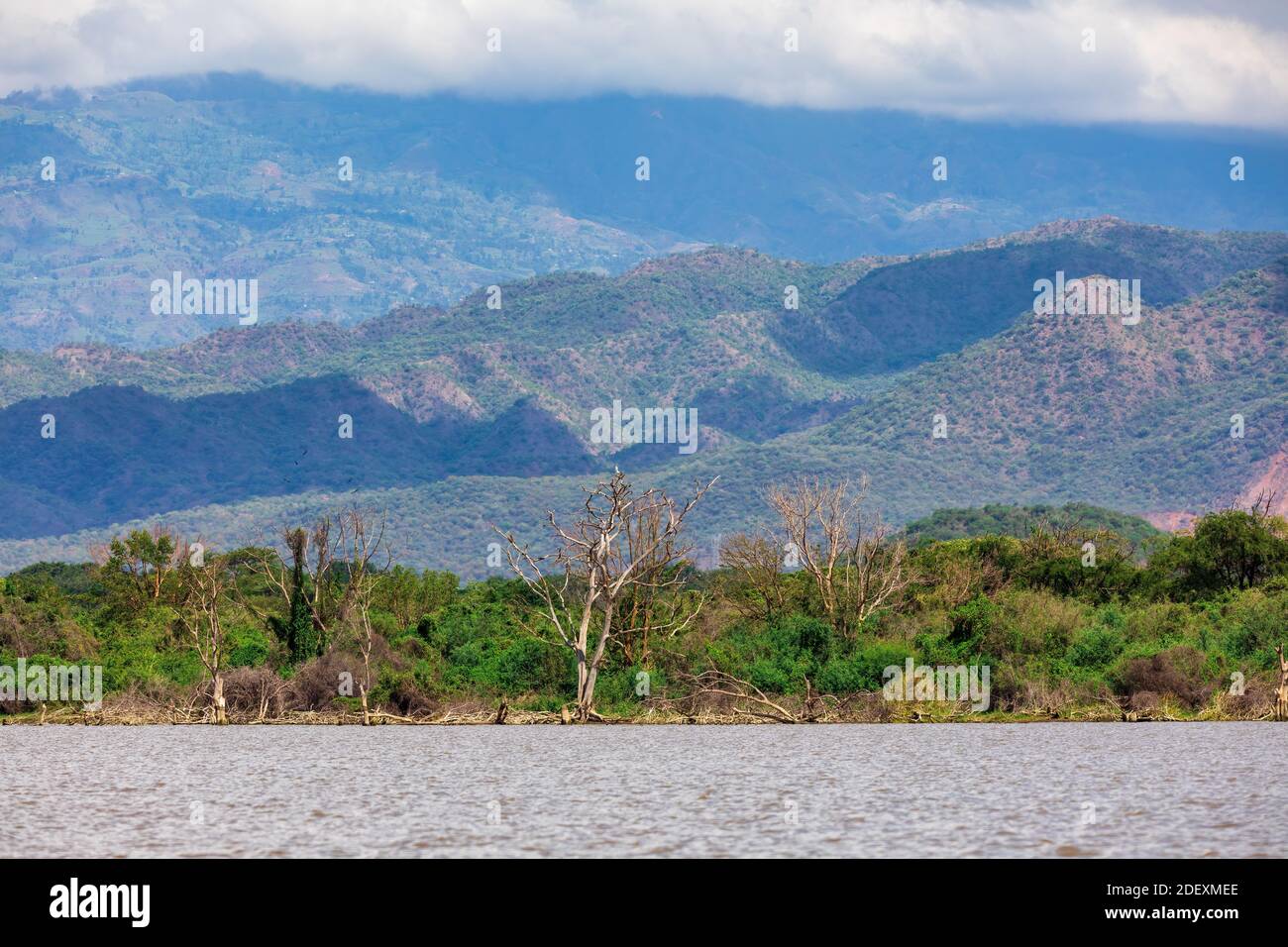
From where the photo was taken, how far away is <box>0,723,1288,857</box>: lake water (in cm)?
2800

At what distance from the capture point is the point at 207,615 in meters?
56.5

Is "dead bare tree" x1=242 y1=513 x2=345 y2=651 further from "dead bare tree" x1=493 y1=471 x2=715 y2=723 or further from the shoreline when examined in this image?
"dead bare tree" x1=493 y1=471 x2=715 y2=723

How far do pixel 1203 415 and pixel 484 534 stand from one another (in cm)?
7006

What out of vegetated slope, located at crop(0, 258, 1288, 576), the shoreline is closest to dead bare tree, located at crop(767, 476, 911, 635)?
the shoreline

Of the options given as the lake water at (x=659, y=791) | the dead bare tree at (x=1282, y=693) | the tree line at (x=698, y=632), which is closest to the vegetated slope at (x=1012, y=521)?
the tree line at (x=698, y=632)

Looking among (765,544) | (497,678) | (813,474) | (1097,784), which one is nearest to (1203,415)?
(813,474)

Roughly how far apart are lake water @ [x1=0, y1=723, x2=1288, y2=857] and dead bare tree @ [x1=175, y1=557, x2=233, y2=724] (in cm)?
172

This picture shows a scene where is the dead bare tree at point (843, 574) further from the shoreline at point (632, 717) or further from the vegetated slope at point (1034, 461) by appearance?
the vegetated slope at point (1034, 461)

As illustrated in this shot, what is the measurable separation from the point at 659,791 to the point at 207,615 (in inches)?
987

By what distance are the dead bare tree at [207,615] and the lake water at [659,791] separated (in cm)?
172

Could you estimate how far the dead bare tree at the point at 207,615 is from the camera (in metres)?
51.7

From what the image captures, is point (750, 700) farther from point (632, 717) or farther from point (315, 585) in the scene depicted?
point (315, 585)

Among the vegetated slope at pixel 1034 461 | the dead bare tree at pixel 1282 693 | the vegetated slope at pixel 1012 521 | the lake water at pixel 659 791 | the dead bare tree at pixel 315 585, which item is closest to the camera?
the lake water at pixel 659 791
